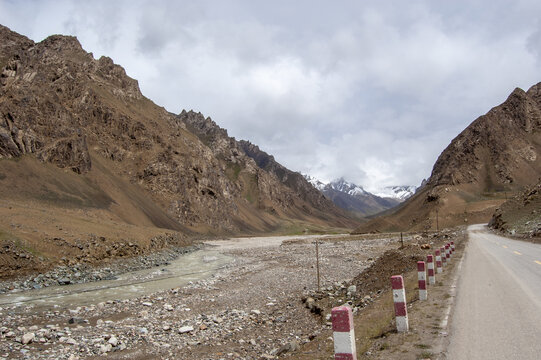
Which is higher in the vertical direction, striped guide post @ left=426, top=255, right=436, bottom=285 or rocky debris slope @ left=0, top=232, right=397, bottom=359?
striped guide post @ left=426, top=255, right=436, bottom=285

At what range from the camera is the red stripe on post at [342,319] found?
571cm

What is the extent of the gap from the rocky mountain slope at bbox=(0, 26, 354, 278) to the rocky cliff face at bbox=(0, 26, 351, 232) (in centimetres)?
29

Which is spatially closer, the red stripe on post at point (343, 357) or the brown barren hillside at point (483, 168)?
the red stripe on post at point (343, 357)

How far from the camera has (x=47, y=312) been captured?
18.7 meters

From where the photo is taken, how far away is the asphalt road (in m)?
7.08

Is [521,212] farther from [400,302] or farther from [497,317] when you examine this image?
[400,302]

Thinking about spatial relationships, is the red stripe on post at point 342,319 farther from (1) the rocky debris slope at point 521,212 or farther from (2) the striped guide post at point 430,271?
(1) the rocky debris slope at point 521,212

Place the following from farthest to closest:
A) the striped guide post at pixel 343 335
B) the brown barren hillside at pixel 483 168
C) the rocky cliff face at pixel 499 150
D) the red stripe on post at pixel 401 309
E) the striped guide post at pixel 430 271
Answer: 1. the rocky cliff face at pixel 499 150
2. the brown barren hillside at pixel 483 168
3. the striped guide post at pixel 430 271
4. the red stripe on post at pixel 401 309
5. the striped guide post at pixel 343 335

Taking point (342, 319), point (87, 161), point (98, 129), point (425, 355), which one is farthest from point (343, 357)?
point (98, 129)

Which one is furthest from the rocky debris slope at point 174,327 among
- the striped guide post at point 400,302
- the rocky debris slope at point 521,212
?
the rocky debris slope at point 521,212

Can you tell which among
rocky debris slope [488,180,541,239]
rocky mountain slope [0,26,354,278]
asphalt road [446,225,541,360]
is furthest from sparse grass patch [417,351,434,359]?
rocky debris slope [488,180,541,239]

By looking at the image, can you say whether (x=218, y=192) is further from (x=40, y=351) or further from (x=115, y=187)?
(x=40, y=351)

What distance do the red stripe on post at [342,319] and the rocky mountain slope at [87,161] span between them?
34.7 meters

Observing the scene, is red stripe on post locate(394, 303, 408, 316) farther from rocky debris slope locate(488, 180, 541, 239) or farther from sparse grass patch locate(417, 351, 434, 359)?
rocky debris slope locate(488, 180, 541, 239)
